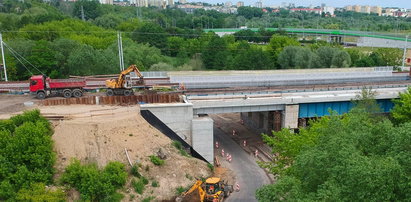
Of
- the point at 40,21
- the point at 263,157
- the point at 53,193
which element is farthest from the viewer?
the point at 40,21

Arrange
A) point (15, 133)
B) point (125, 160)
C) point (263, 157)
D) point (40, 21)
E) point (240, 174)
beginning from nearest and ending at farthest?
point (15, 133) → point (125, 160) → point (240, 174) → point (263, 157) → point (40, 21)

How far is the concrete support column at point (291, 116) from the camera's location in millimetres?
38500

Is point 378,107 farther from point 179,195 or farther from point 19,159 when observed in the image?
point 19,159

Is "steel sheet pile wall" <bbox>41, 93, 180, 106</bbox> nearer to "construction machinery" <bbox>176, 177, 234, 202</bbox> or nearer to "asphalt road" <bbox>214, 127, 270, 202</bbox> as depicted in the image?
"asphalt road" <bbox>214, 127, 270, 202</bbox>

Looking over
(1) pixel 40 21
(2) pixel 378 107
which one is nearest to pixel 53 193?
(2) pixel 378 107

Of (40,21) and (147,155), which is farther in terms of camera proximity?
(40,21)

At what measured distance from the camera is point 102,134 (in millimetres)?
30891

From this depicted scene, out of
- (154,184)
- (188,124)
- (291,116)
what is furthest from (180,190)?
(291,116)

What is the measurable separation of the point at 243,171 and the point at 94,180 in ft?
49.0

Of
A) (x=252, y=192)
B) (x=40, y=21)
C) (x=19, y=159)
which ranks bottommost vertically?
(x=252, y=192)

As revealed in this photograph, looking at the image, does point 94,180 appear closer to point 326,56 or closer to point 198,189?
point 198,189

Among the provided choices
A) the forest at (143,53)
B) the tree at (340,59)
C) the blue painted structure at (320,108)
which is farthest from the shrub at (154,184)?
the tree at (340,59)

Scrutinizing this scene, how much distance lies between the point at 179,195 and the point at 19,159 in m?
12.8

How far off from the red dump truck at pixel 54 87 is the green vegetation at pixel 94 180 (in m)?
11.6
